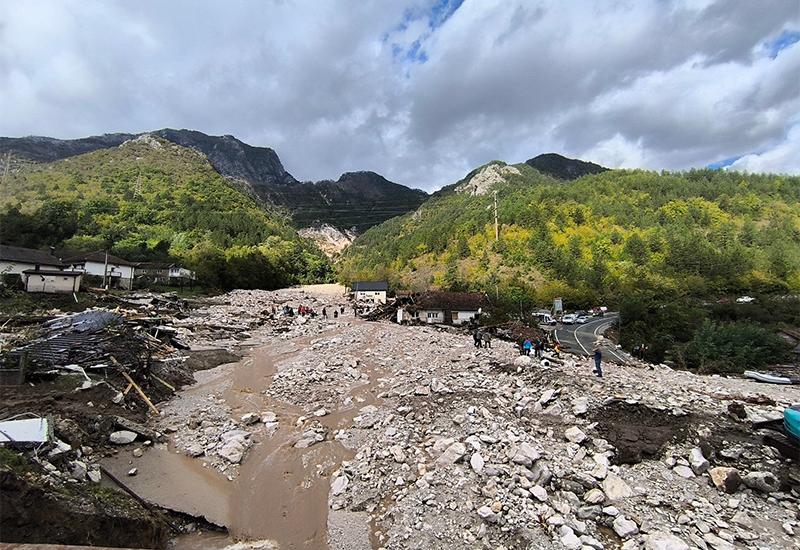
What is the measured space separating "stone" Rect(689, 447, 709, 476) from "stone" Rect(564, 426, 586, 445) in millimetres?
2253

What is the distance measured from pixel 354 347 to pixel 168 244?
6110cm

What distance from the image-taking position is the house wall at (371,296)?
63.7 meters

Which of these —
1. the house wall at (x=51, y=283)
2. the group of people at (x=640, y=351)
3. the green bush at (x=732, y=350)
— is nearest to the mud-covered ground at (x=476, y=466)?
the group of people at (x=640, y=351)

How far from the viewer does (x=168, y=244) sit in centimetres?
6994

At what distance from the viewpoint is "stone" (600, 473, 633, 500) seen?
7.63 meters

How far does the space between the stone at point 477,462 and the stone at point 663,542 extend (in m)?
3.19

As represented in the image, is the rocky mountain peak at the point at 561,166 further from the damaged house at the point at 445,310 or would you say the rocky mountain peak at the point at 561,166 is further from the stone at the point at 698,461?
the stone at the point at 698,461

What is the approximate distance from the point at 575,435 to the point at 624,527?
307cm

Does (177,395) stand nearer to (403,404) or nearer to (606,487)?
(403,404)

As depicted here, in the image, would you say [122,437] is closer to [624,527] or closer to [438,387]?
[438,387]

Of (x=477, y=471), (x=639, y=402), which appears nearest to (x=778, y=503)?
(x=639, y=402)

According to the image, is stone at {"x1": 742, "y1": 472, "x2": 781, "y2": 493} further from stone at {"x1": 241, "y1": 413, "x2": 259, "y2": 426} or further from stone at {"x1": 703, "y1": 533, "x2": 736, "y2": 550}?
stone at {"x1": 241, "y1": 413, "x2": 259, "y2": 426}

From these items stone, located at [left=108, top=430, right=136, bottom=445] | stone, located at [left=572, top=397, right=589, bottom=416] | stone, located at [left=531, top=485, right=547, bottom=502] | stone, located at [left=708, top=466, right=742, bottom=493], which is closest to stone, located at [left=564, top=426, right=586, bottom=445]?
stone, located at [left=572, top=397, right=589, bottom=416]

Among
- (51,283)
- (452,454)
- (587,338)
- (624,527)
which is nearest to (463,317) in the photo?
(587,338)
